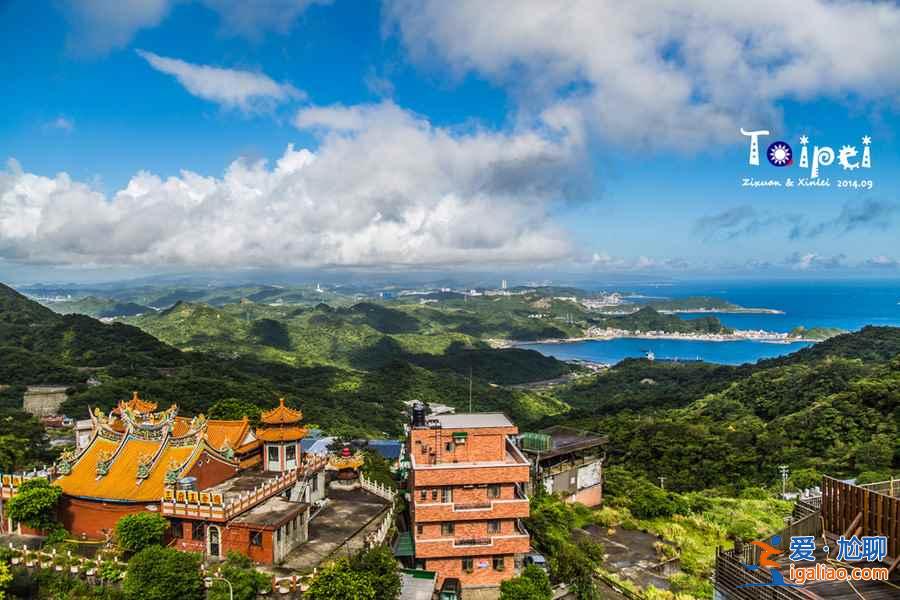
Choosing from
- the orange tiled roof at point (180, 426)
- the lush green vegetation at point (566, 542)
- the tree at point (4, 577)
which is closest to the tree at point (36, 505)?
the tree at point (4, 577)

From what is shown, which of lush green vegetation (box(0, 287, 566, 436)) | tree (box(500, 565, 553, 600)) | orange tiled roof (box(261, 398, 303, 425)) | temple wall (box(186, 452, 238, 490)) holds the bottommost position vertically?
lush green vegetation (box(0, 287, 566, 436))

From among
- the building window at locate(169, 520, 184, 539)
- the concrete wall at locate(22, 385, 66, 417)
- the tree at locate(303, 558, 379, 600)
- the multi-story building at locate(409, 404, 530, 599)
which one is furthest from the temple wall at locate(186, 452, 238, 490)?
the concrete wall at locate(22, 385, 66, 417)

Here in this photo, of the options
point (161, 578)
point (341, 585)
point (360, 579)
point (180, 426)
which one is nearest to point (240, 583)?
point (161, 578)

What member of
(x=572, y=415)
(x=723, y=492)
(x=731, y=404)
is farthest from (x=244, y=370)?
(x=723, y=492)

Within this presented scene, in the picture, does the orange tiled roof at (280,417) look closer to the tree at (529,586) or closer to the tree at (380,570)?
the tree at (380,570)

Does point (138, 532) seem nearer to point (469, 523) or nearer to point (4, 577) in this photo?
point (4, 577)

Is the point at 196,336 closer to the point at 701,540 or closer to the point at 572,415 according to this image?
the point at 572,415

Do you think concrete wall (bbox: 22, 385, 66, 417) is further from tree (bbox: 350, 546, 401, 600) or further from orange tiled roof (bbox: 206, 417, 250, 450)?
tree (bbox: 350, 546, 401, 600)
